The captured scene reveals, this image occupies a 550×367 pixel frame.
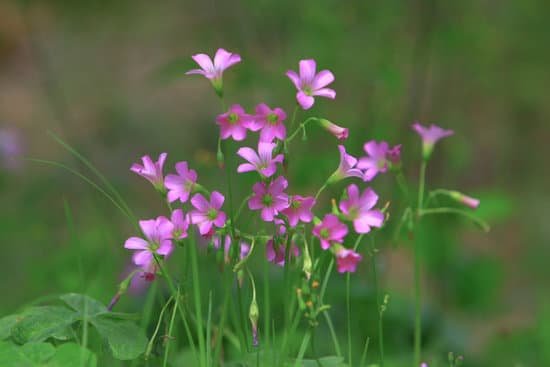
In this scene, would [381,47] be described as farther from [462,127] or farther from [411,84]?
[462,127]

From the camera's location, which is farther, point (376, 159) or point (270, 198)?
point (376, 159)

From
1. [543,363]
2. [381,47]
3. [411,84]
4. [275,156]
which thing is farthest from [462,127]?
[275,156]

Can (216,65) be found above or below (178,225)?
above

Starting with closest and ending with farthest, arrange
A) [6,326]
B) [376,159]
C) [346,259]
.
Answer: [346,259] < [6,326] < [376,159]

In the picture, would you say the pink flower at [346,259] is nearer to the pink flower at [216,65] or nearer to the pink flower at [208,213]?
the pink flower at [208,213]

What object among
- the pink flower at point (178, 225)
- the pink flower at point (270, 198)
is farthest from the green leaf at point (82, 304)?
the pink flower at point (270, 198)

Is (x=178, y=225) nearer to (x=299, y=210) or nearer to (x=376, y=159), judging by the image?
(x=299, y=210)

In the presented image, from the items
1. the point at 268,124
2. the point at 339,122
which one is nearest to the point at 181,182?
the point at 268,124
